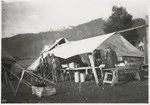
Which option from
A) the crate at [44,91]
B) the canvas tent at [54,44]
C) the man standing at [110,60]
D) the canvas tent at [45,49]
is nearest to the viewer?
the crate at [44,91]

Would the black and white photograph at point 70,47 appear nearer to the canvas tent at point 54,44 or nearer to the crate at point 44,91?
the crate at point 44,91

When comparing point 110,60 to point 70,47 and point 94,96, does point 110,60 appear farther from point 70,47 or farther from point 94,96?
point 94,96

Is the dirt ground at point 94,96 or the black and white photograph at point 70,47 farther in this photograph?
the black and white photograph at point 70,47

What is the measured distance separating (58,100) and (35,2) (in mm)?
3143

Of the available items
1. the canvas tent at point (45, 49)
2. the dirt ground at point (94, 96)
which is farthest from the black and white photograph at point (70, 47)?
the canvas tent at point (45, 49)

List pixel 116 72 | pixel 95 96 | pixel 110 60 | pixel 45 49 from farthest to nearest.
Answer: pixel 45 49, pixel 110 60, pixel 116 72, pixel 95 96

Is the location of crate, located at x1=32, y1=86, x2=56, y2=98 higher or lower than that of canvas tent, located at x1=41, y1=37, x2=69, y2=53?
lower

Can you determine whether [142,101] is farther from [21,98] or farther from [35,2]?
[35,2]

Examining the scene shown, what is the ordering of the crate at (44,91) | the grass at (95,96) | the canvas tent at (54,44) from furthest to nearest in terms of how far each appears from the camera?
the canvas tent at (54,44) < the crate at (44,91) < the grass at (95,96)

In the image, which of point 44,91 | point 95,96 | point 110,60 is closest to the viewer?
point 95,96

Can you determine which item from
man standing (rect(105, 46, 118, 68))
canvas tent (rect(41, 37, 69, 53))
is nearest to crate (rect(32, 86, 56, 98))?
man standing (rect(105, 46, 118, 68))

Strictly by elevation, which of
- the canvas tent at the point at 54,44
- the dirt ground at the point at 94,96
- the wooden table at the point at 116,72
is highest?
the canvas tent at the point at 54,44

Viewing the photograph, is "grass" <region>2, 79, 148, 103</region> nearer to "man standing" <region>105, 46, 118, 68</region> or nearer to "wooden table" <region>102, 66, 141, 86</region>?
"wooden table" <region>102, 66, 141, 86</region>

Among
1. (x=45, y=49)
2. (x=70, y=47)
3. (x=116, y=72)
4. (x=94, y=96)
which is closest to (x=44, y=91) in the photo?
(x=94, y=96)
